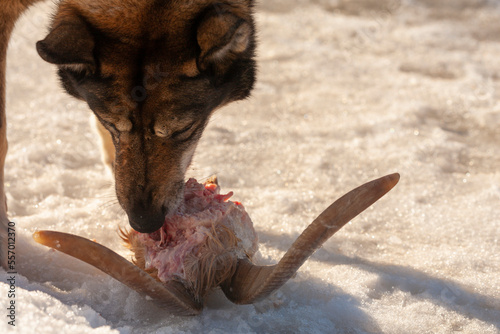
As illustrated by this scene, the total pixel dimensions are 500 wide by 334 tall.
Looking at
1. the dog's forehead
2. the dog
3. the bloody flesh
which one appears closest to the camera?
the bloody flesh

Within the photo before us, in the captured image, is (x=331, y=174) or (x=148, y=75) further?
(x=331, y=174)

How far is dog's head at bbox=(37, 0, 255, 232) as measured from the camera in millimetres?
2639

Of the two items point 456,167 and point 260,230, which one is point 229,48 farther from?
point 456,167

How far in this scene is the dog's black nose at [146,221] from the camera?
258cm

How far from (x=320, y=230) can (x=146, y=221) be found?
2.58 feet

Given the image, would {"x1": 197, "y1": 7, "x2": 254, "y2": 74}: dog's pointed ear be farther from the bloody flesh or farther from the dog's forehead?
the bloody flesh

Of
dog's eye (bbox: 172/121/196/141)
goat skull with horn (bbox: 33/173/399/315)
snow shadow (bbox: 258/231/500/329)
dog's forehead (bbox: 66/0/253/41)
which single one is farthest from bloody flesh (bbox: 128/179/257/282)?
dog's forehead (bbox: 66/0/253/41)

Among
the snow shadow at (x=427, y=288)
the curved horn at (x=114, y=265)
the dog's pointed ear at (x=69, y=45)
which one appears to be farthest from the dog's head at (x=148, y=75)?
the snow shadow at (x=427, y=288)

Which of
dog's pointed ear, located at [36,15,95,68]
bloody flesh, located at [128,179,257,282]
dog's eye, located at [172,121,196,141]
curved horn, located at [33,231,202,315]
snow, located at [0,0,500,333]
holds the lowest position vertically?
snow, located at [0,0,500,333]

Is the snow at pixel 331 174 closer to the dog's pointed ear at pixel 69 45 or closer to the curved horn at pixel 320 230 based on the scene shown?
the curved horn at pixel 320 230

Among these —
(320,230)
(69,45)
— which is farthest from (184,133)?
(320,230)

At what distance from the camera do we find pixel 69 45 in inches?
102

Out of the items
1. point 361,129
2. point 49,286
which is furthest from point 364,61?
point 49,286

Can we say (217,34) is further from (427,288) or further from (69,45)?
(427,288)
